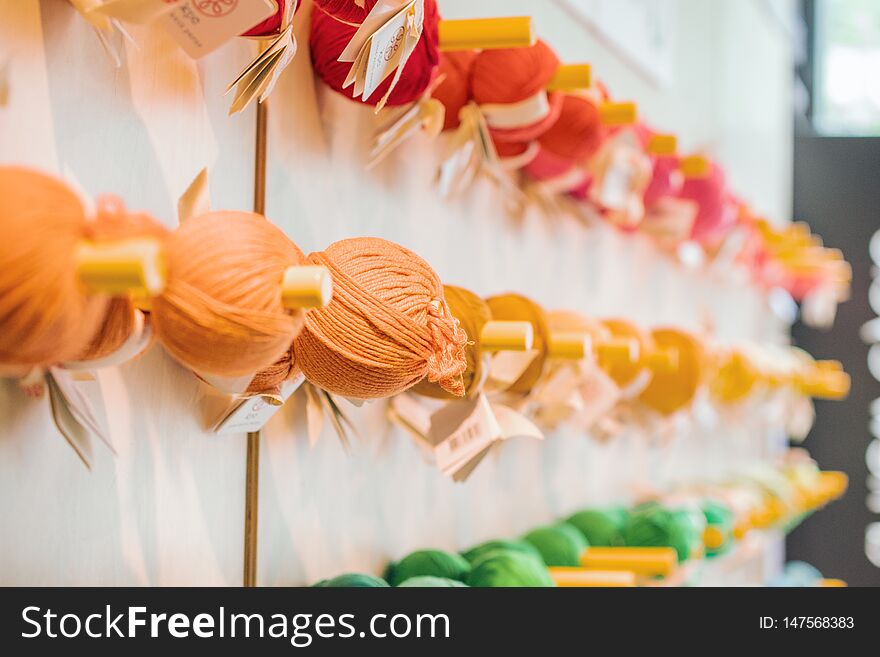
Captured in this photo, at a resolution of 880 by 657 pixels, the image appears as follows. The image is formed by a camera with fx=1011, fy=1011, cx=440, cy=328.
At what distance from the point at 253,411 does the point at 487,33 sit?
0.92 feet

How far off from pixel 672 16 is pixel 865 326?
4.42 feet

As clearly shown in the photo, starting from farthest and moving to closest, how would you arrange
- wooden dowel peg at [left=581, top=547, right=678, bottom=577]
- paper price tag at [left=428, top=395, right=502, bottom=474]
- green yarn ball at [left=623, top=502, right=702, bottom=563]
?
green yarn ball at [left=623, top=502, right=702, bottom=563]
wooden dowel peg at [left=581, top=547, right=678, bottom=577]
paper price tag at [left=428, top=395, right=502, bottom=474]

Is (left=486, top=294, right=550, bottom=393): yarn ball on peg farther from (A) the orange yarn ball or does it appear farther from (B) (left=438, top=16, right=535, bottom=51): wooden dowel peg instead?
(A) the orange yarn ball

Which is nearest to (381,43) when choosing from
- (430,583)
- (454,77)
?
(454,77)

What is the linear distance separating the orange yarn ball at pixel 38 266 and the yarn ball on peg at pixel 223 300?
0.04 m

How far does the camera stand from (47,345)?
374 millimetres

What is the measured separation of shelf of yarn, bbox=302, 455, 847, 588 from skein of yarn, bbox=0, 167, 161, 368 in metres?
0.32

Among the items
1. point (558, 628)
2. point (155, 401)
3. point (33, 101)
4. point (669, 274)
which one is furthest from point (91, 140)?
point (669, 274)

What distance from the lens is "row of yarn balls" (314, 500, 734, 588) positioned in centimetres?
73

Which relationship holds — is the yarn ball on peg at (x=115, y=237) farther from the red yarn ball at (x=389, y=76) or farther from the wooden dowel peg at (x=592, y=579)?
the wooden dowel peg at (x=592, y=579)

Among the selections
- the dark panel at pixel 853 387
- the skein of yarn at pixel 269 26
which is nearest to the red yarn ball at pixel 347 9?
the skein of yarn at pixel 269 26

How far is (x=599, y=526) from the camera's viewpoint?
1.03 m

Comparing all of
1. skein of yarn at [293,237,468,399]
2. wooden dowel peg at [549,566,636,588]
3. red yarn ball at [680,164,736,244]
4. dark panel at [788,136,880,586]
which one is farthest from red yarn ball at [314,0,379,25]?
dark panel at [788,136,880,586]

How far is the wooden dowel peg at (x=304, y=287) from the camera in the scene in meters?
0.42
